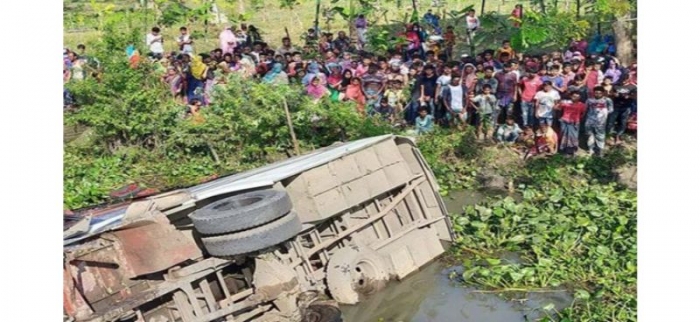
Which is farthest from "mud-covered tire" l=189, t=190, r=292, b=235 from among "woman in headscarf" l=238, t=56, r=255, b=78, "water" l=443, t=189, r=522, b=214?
"woman in headscarf" l=238, t=56, r=255, b=78

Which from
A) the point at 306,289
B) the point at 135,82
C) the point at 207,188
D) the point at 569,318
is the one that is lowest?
the point at 569,318

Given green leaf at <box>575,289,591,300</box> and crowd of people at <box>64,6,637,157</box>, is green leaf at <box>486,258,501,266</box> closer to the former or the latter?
green leaf at <box>575,289,591,300</box>

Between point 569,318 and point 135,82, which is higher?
point 135,82

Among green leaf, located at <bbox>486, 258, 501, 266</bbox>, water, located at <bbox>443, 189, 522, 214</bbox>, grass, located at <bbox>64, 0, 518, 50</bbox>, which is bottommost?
green leaf, located at <bbox>486, 258, 501, 266</bbox>

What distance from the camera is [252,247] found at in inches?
298

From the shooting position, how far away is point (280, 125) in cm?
1378

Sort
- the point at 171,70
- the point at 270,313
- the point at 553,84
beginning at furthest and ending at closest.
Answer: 1. the point at 171,70
2. the point at 553,84
3. the point at 270,313

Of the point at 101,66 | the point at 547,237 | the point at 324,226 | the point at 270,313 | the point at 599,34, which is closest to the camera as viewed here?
the point at 270,313

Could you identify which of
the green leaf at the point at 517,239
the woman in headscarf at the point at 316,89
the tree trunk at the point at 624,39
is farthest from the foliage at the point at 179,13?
the green leaf at the point at 517,239

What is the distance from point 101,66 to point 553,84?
8.34 metres

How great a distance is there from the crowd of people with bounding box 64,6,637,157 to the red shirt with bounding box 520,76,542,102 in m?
0.02

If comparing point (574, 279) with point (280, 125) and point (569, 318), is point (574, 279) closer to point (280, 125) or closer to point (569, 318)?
point (569, 318)

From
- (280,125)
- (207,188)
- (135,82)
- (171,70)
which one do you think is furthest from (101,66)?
(207,188)

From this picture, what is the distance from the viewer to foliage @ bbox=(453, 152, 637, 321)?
869 cm
